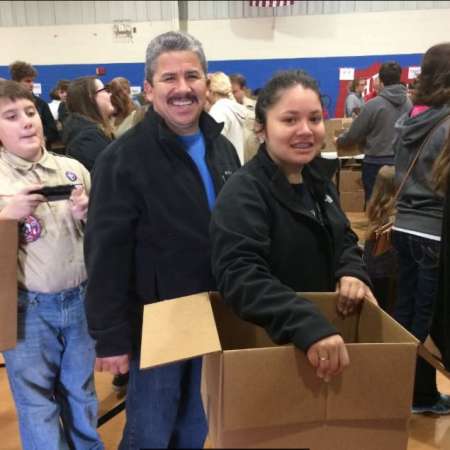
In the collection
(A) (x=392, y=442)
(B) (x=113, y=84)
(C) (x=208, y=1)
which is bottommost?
(A) (x=392, y=442)

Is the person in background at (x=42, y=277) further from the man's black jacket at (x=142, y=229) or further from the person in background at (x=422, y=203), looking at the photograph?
the person in background at (x=422, y=203)

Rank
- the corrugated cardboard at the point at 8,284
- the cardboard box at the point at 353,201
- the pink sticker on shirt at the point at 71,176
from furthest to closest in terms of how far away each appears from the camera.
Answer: the cardboard box at the point at 353,201
the pink sticker on shirt at the point at 71,176
the corrugated cardboard at the point at 8,284

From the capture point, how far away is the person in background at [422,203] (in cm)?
188

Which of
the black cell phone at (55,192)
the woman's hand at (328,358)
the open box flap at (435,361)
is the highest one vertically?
the black cell phone at (55,192)

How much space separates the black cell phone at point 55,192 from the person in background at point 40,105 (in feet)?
7.49

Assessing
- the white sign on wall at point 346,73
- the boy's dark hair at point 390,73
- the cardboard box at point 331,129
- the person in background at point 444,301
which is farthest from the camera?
the white sign on wall at point 346,73

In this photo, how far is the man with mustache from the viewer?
4.37 feet

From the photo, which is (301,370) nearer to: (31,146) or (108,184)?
(108,184)

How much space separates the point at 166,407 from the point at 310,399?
747 mm

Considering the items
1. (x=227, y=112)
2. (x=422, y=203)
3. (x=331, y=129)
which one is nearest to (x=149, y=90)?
(x=422, y=203)

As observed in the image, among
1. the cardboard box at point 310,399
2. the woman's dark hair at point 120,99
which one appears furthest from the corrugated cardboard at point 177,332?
the woman's dark hair at point 120,99

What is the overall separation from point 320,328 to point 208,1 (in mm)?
9830

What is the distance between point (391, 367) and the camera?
0.84 m

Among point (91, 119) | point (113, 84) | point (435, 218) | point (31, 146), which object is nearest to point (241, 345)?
point (31, 146)
